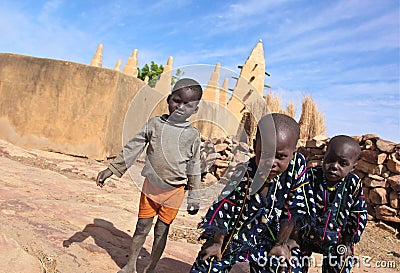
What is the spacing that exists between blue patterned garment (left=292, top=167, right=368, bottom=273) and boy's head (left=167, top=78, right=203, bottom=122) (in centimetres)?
94

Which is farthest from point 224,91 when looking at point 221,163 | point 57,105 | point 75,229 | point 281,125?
Answer: point 221,163

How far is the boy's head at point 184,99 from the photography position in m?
2.25

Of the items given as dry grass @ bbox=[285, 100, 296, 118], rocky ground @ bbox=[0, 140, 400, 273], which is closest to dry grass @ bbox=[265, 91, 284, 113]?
dry grass @ bbox=[285, 100, 296, 118]

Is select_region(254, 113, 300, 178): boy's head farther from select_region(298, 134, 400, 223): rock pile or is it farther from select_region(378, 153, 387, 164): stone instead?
select_region(378, 153, 387, 164): stone

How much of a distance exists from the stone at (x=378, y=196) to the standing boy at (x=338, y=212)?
4.44m

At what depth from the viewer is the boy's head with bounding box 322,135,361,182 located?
2256 mm

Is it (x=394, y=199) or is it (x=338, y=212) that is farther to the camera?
(x=394, y=199)

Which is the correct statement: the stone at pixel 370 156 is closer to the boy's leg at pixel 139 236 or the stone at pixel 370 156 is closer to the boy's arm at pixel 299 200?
the boy's arm at pixel 299 200

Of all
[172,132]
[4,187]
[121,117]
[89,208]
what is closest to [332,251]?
[172,132]

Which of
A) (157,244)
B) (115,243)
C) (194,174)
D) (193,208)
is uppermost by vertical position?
(194,174)

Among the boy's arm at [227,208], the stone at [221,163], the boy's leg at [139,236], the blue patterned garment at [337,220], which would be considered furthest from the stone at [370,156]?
the boy's leg at [139,236]

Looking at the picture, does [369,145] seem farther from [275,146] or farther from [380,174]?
[275,146]

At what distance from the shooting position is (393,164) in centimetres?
620

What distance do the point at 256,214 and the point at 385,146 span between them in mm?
5204
